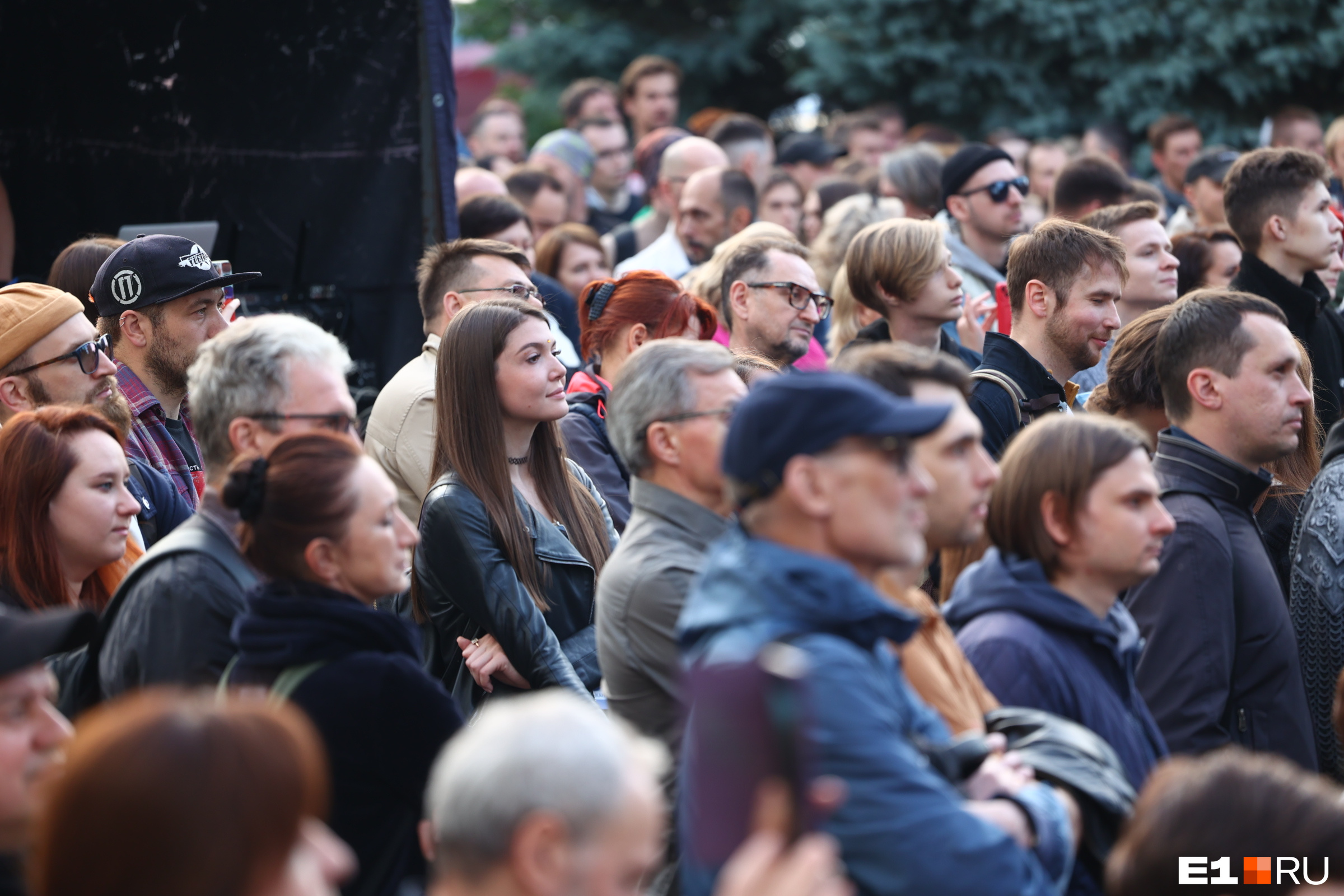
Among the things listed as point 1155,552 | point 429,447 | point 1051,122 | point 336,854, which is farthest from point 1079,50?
point 336,854

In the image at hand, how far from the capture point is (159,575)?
3260mm

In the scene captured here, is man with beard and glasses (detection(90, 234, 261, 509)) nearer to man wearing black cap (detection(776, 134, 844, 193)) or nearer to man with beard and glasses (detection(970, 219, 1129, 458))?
man with beard and glasses (detection(970, 219, 1129, 458))

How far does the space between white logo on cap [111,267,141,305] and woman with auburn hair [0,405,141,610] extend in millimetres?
1226

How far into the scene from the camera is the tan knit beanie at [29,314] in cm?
453

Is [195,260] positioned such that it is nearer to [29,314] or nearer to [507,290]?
[29,314]

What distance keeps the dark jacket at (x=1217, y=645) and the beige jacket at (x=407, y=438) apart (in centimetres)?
247

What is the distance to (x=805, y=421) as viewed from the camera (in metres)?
2.40

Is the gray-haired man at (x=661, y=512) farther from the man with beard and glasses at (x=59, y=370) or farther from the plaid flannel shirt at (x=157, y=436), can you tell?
the plaid flannel shirt at (x=157, y=436)

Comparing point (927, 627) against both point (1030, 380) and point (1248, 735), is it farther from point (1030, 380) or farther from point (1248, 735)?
point (1030, 380)

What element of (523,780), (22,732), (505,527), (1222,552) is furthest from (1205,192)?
(22,732)

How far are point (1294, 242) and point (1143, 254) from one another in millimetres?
762

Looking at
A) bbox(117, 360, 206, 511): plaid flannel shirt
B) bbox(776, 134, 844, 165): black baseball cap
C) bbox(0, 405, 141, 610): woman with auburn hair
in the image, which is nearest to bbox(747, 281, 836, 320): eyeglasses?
bbox(117, 360, 206, 511): plaid flannel shirt

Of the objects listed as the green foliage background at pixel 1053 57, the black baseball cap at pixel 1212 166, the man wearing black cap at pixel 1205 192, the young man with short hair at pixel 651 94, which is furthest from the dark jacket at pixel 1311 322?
the green foliage background at pixel 1053 57

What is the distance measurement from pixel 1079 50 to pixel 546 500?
11.3m
